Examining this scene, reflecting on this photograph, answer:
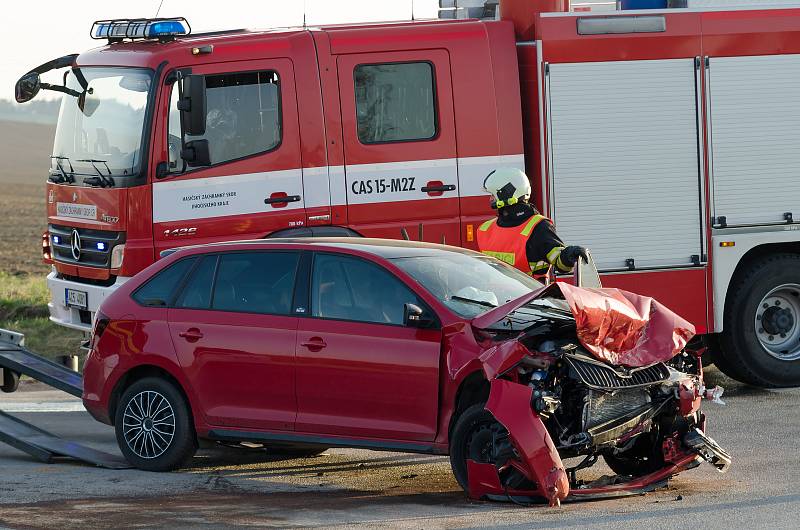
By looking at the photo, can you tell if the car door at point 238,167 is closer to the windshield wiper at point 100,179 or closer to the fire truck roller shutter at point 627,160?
the windshield wiper at point 100,179

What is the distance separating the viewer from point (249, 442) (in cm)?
916

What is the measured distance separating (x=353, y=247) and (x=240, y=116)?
280 cm

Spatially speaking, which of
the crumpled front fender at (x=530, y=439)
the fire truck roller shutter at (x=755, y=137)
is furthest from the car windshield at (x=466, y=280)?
the fire truck roller shutter at (x=755, y=137)

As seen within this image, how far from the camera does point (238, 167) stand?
37.0 feet

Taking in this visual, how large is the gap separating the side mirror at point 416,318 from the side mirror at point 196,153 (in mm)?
3513

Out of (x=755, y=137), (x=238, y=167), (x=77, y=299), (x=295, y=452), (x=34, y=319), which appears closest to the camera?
(x=295, y=452)

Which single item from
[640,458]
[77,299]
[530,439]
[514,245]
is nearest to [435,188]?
[514,245]

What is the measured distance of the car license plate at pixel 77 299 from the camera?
38.7 feet

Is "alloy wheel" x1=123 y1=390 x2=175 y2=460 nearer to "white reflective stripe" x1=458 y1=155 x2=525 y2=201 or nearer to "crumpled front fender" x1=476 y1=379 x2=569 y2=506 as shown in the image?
"crumpled front fender" x1=476 y1=379 x2=569 y2=506

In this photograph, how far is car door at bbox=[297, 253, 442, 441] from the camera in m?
8.27

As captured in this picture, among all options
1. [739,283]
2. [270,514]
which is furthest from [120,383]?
[739,283]

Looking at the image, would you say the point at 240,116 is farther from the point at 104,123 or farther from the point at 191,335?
the point at 191,335

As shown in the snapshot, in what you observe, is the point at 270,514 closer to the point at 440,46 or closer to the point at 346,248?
the point at 346,248

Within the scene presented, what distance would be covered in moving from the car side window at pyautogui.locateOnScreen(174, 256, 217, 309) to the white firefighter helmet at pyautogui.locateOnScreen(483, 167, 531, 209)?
1986mm
